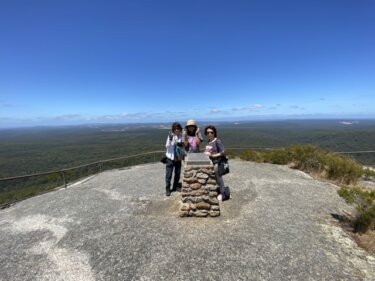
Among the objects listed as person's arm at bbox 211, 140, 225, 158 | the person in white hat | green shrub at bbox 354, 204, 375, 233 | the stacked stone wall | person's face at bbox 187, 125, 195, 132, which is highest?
person's face at bbox 187, 125, 195, 132

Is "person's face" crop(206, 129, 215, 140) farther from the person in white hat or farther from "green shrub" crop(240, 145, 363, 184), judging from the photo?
"green shrub" crop(240, 145, 363, 184)

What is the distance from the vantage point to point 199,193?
5125 mm

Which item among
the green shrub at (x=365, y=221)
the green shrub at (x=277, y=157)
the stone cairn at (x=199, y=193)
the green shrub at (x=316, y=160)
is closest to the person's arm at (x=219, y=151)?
the stone cairn at (x=199, y=193)

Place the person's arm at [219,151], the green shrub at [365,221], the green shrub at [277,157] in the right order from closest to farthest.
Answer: the green shrub at [365,221] → the person's arm at [219,151] → the green shrub at [277,157]

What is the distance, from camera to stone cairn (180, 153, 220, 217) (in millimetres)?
5117

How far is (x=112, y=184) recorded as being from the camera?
8.31 meters

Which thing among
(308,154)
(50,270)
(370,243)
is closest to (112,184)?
(50,270)

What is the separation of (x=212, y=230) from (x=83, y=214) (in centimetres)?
328

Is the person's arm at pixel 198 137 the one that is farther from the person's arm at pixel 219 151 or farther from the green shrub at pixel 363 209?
the green shrub at pixel 363 209

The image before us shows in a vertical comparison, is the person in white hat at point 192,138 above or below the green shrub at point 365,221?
above

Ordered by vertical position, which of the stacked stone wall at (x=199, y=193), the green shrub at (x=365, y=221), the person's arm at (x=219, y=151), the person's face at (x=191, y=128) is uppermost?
the person's face at (x=191, y=128)

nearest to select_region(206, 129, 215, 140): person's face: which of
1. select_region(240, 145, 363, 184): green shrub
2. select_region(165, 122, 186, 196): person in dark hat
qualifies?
select_region(165, 122, 186, 196): person in dark hat

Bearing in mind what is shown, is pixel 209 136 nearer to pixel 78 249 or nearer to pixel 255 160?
pixel 78 249

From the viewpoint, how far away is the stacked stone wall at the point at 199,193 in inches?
201
